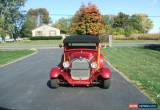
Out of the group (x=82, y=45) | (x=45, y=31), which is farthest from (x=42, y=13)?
(x=82, y=45)

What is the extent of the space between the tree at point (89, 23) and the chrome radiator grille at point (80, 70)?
58.6 m

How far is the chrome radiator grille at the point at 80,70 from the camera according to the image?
46.5 ft

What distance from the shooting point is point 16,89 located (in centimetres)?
1441

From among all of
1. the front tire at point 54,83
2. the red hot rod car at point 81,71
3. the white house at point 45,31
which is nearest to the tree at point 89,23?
the white house at point 45,31

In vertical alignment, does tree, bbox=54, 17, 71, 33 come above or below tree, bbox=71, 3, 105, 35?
below

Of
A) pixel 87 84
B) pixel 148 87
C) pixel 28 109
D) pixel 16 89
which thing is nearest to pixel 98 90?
pixel 87 84

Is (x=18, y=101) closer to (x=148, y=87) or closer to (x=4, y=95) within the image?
(x=4, y=95)

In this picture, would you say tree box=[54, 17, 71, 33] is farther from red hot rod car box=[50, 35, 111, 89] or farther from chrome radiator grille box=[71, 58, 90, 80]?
chrome radiator grille box=[71, 58, 90, 80]

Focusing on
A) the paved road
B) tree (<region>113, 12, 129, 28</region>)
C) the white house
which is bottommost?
the white house

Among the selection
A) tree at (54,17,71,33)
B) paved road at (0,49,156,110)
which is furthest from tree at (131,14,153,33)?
paved road at (0,49,156,110)

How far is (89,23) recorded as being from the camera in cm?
7419

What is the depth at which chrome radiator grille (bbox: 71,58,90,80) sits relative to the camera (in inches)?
558

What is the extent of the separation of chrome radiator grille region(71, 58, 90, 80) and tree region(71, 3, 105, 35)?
58.6 m

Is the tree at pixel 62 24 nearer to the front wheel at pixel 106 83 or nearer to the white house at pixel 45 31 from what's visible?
the white house at pixel 45 31
